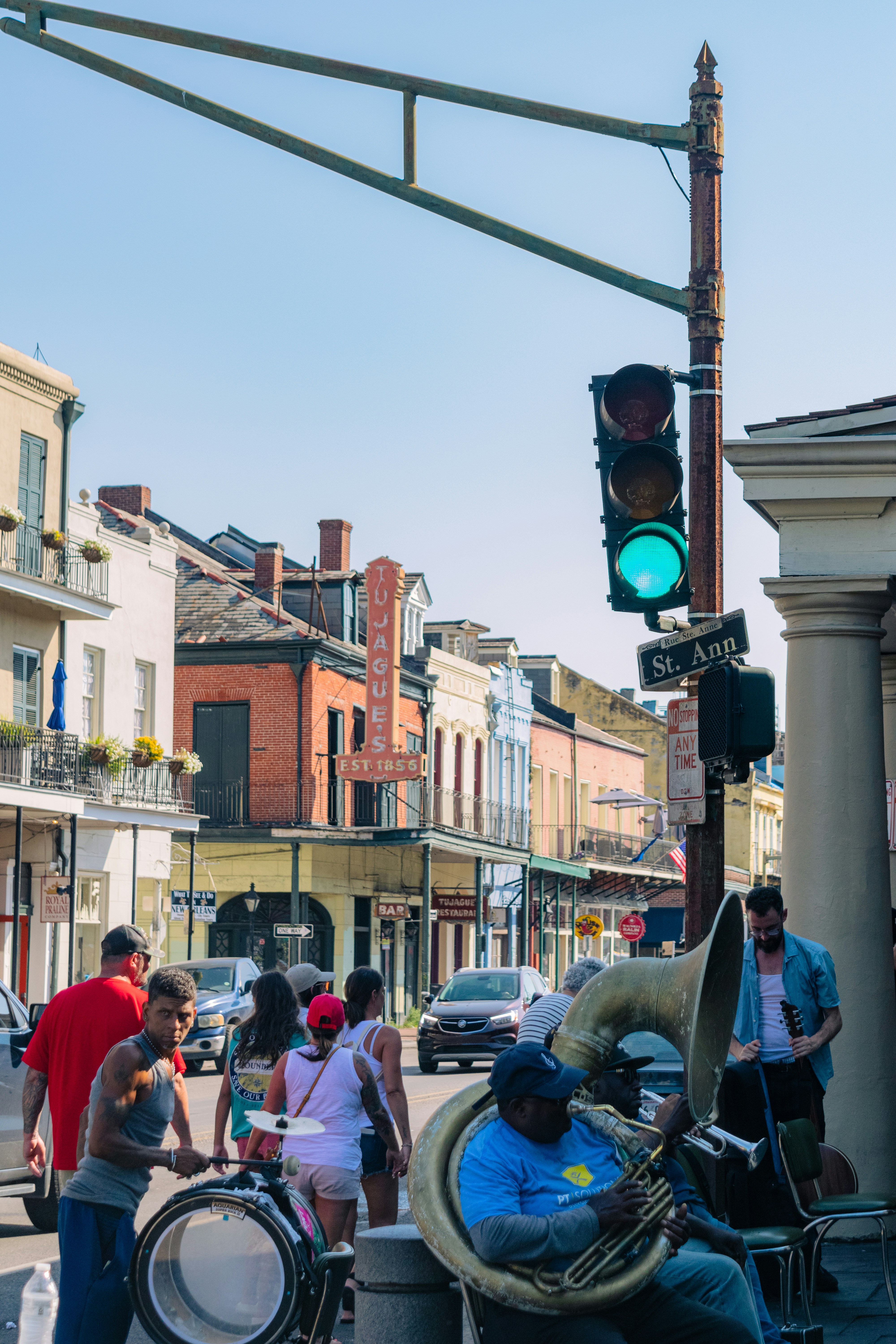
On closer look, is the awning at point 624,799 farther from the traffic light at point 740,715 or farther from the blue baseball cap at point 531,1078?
the blue baseball cap at point 531,1078

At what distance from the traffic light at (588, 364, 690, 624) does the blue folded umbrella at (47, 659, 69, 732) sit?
23.4m

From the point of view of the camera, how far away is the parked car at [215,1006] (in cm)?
2530

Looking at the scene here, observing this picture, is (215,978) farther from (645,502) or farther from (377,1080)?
(645,502)

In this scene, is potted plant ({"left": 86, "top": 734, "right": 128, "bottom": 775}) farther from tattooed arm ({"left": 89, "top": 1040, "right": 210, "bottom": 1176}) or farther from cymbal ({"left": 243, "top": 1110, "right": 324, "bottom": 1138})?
tattooed arm ({"left": 89, "top": 1040, "right": 210, "bottom": 1176})

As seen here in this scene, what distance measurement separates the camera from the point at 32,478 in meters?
29.7

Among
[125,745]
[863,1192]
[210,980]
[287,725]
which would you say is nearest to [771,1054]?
[863,1192]

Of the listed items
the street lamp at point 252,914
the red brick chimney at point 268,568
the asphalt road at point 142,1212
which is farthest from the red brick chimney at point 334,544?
the asphalt road at point 142,1212

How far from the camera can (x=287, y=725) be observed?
136ft

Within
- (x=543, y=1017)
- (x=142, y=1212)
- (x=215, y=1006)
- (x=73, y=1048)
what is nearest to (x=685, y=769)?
(x=543, y=1017)

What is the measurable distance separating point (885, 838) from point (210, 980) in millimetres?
18917

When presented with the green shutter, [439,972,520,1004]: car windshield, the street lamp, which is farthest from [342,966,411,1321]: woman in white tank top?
the street lamp

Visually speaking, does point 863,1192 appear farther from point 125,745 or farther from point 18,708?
point 125,745

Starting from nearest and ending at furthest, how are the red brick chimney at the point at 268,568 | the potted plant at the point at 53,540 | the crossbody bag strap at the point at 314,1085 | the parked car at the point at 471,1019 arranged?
1. the crossbody bag strap at the point at 314,1085
2. the parked car at the point at 471,1019
3. the potted plant at the point at 53,540
4. the red brick chimney at the point at 268,568

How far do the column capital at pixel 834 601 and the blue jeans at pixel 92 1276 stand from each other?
5.03 meters
